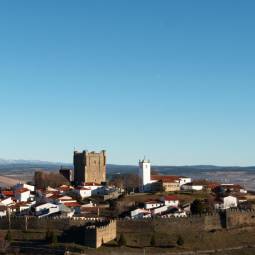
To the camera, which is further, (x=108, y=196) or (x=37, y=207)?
(x=108, y=196)

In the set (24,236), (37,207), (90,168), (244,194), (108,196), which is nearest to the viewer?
(24,236)

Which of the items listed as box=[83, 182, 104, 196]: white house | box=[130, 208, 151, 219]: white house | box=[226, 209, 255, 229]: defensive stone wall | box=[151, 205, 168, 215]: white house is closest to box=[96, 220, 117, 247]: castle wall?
box=[130, 208, 151, 219]: white house

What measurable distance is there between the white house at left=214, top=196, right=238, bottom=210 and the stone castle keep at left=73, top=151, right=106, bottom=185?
76.2 ft

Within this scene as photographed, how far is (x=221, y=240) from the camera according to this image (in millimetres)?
60688

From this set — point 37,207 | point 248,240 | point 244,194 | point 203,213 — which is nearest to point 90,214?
point 37,207

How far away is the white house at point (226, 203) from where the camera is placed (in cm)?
7373

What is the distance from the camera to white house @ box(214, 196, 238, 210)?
242ft

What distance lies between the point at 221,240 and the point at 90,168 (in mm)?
37476

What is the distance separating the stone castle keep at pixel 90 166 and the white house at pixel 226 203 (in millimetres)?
23232

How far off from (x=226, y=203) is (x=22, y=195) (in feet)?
→ 79.3

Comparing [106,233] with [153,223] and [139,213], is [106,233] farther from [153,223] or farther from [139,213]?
[139,213]

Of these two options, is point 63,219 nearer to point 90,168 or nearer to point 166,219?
point 166,219

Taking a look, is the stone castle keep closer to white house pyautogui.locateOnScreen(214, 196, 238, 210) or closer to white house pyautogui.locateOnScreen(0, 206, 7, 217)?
white house pyautogui.locateOnScreen(0, 206, 7, 217)

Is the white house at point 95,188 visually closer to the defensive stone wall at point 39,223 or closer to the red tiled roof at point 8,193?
the red tiled roof at point 8,193
